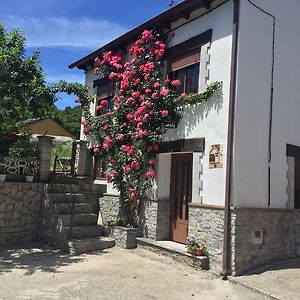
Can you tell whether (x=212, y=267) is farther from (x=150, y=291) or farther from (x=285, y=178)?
(x=285, y=178)

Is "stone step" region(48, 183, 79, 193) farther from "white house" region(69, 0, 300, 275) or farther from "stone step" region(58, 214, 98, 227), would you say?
"white house" region(69, 0, 300, 275)

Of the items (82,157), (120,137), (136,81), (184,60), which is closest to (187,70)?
(184,60)

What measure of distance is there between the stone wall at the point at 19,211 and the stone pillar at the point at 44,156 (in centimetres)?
42

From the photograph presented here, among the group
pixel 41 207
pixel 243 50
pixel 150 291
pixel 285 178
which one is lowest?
pixel 150 291

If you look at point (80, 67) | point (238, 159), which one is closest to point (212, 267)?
point (238, 159)

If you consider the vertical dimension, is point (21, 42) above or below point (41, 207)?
above

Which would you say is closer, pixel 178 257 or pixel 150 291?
pixel 150 291

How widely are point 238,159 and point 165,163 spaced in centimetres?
280

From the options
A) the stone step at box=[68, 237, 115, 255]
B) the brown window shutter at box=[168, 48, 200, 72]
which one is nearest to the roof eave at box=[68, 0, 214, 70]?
the brown window shutter at box=[168, 48, 200, 72]

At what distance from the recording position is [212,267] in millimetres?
9242

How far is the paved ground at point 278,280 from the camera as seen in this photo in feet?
25.2

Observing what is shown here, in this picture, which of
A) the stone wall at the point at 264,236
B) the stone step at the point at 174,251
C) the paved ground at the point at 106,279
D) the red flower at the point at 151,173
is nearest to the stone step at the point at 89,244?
the paved ground at the point at 106,279

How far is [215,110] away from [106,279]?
14.7 feet

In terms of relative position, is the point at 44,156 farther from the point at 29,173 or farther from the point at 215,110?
the point at 215,110
